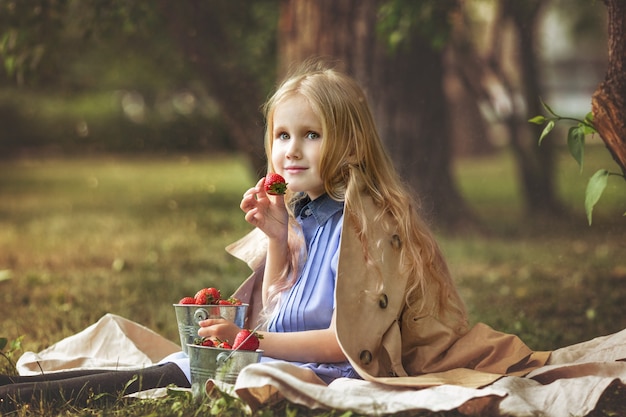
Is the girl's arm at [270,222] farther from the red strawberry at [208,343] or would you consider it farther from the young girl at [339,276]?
the red strawberry at [208,343]

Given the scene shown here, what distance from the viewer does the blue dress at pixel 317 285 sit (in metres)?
2.92

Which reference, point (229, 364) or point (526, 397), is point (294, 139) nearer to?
point (229, 364)

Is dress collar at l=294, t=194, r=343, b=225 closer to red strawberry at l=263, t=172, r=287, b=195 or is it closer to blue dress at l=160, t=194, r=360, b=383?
blue dress at l=160, t=194, r=360, b=383

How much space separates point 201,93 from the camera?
13891mm

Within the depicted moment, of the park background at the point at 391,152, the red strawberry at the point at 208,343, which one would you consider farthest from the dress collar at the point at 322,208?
the park background at the point at 391,152

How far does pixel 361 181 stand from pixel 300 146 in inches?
8.8

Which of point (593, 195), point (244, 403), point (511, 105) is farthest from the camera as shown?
point (511, 105)

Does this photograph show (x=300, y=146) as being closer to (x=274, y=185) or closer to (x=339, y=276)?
(x=274, y=185)

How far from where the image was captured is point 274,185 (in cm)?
292

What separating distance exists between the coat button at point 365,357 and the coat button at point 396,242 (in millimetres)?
339

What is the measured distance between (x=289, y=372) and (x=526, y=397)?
2.31 ft

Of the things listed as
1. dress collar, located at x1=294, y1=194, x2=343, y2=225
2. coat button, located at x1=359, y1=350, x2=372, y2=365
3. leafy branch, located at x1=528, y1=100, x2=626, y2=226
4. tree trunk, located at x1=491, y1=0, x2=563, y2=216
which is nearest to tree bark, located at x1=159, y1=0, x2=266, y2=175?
tree trunk, located at x1=491, y1=0, x2=563, y2=216

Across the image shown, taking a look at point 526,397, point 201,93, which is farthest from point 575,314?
point 201,93

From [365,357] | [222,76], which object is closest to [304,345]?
[365,357]
